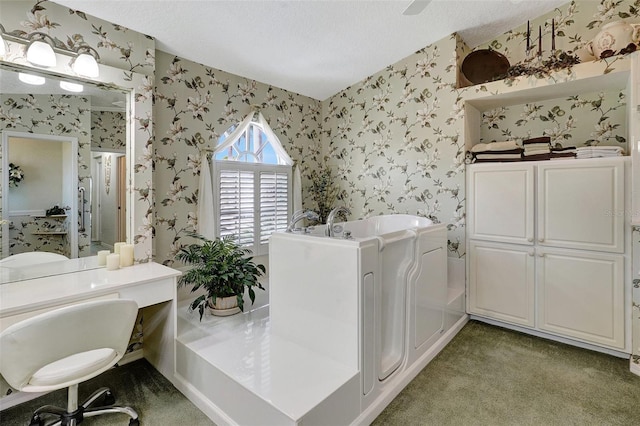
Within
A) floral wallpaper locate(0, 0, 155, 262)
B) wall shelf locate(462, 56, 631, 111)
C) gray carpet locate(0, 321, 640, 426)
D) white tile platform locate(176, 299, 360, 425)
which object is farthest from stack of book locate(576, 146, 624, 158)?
floral wallpaper locate(0, 0, 155, 262)

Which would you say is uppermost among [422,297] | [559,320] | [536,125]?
[536,125]

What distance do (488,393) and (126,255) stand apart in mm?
2641

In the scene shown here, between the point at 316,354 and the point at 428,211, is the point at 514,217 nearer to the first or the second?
the point at 428,211

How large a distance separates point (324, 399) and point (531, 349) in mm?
2044

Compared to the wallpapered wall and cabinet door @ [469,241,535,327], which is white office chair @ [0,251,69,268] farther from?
cabinet door @ [469,241,535,327]

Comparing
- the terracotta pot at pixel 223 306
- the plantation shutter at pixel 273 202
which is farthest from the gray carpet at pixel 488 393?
the plantation shutter at pixel 273 202

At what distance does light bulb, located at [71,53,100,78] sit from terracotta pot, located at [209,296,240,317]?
183cm

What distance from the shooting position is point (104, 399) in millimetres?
1932

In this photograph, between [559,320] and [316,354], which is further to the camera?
[559,320]

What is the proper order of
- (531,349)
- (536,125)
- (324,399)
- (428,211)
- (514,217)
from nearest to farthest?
(324,399), (531,349), (514,217), (536,125), (428,211)

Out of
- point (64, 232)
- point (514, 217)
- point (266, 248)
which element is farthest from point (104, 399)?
point (514, 217)

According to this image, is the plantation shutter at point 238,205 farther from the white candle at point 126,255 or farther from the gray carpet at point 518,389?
the gray carpet at point 518,389

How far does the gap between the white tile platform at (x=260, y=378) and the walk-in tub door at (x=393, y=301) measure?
0.41m

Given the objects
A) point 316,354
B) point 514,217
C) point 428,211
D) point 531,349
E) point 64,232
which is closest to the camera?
point 316,354
